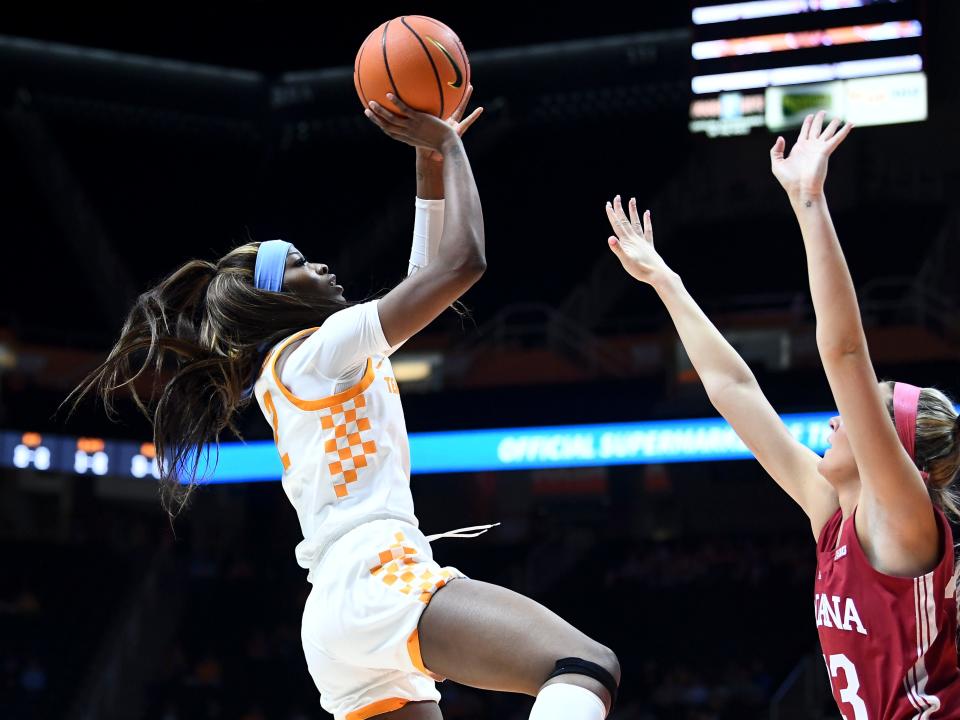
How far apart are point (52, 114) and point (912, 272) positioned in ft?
40.4

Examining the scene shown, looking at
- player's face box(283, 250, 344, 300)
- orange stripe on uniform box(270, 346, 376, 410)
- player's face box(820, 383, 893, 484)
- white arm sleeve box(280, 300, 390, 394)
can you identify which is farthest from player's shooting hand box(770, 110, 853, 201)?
player's face box(283, 250, 344, 300)

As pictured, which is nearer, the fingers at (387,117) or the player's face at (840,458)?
the player's face at (840,458)

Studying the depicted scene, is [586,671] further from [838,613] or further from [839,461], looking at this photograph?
[839,461]

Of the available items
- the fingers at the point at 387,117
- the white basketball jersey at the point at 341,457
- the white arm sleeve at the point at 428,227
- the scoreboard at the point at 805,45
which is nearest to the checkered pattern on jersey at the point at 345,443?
the white basketball jersey at the point at 341,457

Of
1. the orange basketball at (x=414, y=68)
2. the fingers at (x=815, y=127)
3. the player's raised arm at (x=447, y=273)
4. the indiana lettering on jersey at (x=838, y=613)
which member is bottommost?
the indiana lettering on jersey at (x=838, y=613)

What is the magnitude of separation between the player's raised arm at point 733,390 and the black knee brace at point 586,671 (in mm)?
695

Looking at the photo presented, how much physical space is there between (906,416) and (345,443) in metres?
1.18

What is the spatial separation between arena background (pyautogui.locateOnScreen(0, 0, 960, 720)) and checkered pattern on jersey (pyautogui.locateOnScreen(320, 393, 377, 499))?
10193 mm

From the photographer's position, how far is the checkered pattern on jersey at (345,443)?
279 centimetres

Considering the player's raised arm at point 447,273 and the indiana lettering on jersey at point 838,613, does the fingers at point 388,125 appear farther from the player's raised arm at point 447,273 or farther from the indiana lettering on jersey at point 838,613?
the indiana lettering on jersey at point 838,613

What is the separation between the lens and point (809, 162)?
245 cm

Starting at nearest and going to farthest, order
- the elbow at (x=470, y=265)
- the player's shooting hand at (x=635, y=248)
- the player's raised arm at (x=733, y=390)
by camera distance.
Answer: the elbow at (x=470, y=265), the player's raised arm at (x=733, y=390), the player's shooting hand at (x=635, y=248)

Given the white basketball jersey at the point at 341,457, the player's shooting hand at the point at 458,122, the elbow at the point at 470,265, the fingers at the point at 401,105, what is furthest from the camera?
the player's shooting hand at the point at 458,122

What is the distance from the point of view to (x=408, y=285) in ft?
8.81
